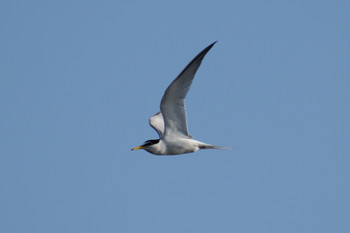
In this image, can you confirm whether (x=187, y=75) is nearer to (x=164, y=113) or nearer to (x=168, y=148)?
(x=164, y=113)

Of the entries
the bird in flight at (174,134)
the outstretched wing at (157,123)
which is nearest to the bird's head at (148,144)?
the bird in flight at (174,134)

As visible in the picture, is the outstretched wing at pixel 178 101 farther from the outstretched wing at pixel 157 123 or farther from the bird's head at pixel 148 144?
the outstretched wing at pixel 157 123

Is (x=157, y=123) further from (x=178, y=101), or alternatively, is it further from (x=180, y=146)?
(x=178, y=101)

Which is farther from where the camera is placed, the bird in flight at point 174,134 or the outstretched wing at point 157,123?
the outstretched wing at point 157,123

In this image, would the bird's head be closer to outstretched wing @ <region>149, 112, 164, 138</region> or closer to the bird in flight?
the bird in flight

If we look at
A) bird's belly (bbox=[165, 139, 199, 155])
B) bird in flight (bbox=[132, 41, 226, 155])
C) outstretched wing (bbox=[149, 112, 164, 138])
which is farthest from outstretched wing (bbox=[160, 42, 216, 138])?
outstretched wing (bbox=[149, 112, 164, 138])

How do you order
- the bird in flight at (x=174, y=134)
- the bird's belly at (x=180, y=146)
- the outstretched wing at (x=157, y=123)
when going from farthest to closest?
the outstretched wing at (x=157, y=123) < the bird's belly at (x=180, y=146) < the bird in flight at (x=174, y=134)

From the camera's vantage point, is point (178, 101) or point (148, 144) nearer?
point (178, 101)

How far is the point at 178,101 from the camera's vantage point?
13.1 meters

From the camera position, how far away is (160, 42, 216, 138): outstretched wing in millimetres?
12243

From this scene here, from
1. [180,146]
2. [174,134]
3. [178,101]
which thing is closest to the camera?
[178,101]

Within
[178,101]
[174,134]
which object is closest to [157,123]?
[174,134]

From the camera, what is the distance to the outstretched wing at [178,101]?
1224cm

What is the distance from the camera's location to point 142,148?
46.1ft
